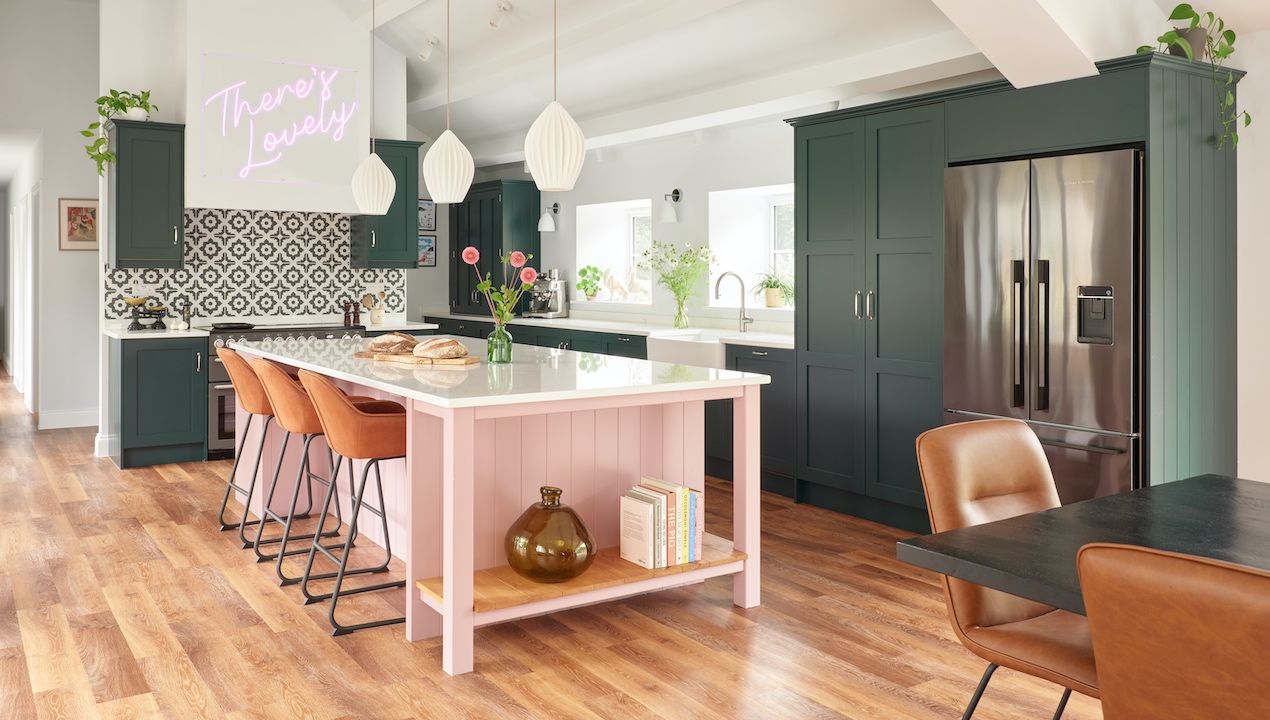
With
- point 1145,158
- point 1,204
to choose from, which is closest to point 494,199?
point 1145,158

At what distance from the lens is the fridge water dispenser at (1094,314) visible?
385 centimetres

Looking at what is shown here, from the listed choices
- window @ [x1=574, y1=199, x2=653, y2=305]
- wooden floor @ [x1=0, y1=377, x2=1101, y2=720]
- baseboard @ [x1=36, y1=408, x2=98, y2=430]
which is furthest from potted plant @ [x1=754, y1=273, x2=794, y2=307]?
baseboard @ [x1=36, y1=408, x2=98, y2=430]

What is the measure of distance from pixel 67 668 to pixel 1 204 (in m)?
14.3

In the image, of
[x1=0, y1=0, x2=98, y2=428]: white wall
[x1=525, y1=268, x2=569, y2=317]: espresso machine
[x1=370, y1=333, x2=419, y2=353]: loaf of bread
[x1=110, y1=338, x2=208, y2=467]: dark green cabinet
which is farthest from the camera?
[x1=525, y1=268, x2=569, y2=317]: espresso machine

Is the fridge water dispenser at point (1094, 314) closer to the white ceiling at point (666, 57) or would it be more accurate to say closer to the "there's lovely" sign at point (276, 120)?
the white ceiling at point (666, 57)

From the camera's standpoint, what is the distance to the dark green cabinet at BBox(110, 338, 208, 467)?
6410 millimetres

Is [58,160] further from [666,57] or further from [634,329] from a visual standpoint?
[666,57]

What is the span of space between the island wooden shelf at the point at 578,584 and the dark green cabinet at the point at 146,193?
4371 mm

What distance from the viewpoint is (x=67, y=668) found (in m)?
3.03

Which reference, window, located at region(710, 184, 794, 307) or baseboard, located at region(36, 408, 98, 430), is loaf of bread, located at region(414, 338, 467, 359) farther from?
baseboard, located at region(36, 408, 98, 430)

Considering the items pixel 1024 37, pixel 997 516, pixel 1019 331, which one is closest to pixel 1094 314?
pixel 1019 331

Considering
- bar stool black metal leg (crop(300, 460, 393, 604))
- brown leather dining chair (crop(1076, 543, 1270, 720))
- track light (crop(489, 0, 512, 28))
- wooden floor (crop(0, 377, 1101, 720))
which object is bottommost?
wooden floor (crop(0, 377, 1101, 720))

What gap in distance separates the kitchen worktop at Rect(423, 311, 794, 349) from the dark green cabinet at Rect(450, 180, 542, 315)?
0.25 meters

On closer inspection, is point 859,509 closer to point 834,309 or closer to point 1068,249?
point 834,309
